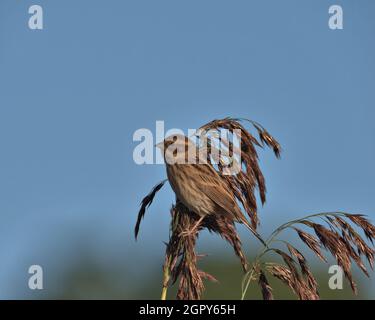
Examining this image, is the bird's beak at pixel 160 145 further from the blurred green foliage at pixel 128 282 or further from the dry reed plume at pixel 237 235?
the blurred green foliage at pixel 128 282

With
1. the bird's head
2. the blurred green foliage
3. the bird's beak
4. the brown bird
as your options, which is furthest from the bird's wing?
the blurred green foliage

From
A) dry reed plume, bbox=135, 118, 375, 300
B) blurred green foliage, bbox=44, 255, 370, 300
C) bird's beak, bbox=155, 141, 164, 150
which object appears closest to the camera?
dry reed plume, bbox=135, 118, 375, 300

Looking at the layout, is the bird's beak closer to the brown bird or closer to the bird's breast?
the brown bird

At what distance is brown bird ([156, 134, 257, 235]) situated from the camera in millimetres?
6789

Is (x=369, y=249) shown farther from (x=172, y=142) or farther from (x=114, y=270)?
(x=114, y=270)

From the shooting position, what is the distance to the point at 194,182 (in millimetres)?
7449

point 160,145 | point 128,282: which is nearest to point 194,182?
point 160,145

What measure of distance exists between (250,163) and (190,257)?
968 mm

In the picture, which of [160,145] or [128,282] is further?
[128,282]

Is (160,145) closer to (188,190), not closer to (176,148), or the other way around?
(176,148)

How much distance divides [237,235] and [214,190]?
1.14m
